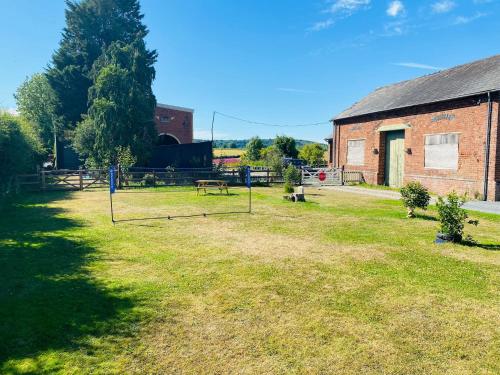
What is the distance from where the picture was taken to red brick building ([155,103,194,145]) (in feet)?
114

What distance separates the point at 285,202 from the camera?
50.5ft

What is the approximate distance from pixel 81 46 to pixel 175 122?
447 inches

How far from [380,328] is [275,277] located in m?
2.10

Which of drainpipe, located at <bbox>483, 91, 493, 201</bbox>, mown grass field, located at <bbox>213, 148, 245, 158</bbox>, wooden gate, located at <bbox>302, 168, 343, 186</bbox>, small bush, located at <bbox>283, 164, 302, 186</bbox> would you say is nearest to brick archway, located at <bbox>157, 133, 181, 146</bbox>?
→ wooden gate, located at <bbox>302, 168, 343, 186</bbox>

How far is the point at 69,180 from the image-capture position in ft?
67.8

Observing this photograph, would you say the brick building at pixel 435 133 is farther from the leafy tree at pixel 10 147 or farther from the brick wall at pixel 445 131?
the leafy tree at pixel 10 147

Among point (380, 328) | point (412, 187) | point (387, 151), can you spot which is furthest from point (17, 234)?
point (387, 151)

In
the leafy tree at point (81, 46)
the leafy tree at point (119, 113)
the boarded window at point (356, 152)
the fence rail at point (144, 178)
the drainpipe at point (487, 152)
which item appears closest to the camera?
the drainpipe at point (487, 152)

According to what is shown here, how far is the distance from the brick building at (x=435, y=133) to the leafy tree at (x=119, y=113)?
15.5m

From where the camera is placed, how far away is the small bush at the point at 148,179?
22.4 m

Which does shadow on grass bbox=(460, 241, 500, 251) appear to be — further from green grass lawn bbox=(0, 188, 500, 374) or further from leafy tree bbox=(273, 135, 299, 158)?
leafy tree bbox=(273, 135, 299, 158)

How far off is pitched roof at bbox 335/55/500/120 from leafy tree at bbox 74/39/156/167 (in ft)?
50.5

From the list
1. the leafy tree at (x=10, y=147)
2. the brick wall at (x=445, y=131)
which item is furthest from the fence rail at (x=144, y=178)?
the leafy tree at (x=10, y=147)

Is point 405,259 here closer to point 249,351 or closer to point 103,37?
point 249,351
